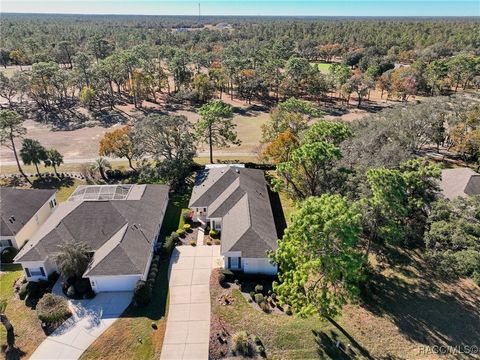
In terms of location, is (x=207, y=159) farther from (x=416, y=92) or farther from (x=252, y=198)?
→ (x=416, y=92)

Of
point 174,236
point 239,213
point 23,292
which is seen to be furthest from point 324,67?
point 23,292

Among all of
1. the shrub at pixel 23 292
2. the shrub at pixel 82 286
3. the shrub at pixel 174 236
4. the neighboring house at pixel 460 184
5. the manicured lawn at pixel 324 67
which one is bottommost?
the shrub at pixel 23 292

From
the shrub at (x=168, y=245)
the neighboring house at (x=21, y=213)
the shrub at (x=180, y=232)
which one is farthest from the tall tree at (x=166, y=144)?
the neighboring house at (x=21, y=213)

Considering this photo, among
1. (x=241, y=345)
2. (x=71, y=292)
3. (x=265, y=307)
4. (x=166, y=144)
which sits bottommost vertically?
(x=241, y=345)

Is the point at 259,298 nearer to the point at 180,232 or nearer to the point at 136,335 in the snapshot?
the point at 136,335

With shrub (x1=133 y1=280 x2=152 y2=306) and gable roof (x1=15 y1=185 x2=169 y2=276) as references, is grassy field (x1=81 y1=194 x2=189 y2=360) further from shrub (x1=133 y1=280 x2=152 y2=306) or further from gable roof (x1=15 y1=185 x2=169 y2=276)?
gable roof (x1=15 y1=185 x2=169 y2=276)

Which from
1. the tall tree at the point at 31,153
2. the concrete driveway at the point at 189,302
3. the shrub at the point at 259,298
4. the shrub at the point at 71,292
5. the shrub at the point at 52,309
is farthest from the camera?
the tall tree at the point at 31,153

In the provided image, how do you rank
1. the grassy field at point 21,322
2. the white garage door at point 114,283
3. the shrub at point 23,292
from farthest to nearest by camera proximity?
the shrub at point 23,292
the white garage door at point 114,283
the grassy field at point 21,322

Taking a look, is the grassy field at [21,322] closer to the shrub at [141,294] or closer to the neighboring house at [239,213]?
the shrub at [141,294]
